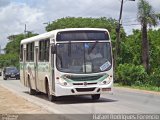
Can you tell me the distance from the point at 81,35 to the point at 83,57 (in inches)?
43.9

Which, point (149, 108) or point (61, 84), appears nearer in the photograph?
point (149, 108)

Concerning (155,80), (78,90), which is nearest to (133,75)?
(155,80)

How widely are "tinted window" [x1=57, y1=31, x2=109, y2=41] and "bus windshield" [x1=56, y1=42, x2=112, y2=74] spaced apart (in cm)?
25

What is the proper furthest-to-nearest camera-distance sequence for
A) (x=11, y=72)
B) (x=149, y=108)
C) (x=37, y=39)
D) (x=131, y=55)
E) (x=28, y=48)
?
(x=11, y=72) < (x=131, y=55) < (x=28, y=48) < (x=37, y=39) < (x=149, y=108)

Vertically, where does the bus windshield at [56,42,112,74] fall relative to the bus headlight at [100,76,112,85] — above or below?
above

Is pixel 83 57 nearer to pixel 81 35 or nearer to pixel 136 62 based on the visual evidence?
pixel 81 35

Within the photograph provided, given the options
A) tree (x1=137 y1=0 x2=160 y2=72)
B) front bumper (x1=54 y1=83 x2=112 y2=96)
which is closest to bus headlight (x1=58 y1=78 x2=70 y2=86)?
front bumper (x1=54 y1=83 x2=112 y2=96)

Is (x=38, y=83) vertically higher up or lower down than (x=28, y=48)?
lower down

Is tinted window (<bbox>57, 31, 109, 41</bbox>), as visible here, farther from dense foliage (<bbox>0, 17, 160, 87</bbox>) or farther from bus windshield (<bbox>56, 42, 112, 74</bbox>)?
dense foliage (<bbox>0, 17, 160, 87</bbox>)

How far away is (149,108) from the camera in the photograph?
750 inches

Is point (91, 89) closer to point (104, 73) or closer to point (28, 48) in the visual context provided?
point (104, 73)

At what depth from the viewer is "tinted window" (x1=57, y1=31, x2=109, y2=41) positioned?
22203mm

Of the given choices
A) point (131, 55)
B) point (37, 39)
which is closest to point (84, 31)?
point (37, 39)

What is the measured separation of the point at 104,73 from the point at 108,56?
2.59 feet
